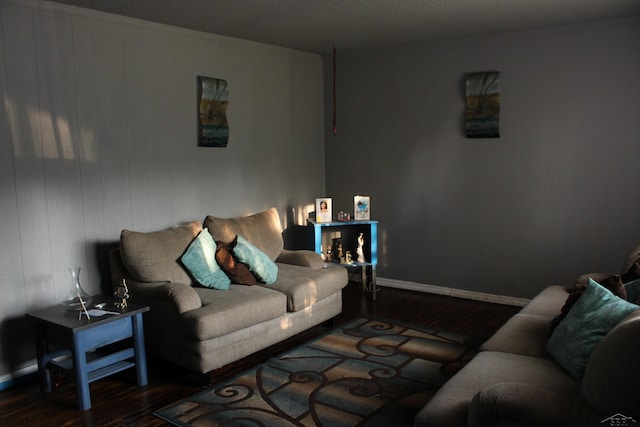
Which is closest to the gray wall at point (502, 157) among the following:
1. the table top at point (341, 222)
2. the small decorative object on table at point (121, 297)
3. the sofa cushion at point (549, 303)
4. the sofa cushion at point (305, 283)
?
the table top at point (341, 222)

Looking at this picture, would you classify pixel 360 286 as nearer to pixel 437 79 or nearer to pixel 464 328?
pixel 464 328

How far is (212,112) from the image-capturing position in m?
4.45

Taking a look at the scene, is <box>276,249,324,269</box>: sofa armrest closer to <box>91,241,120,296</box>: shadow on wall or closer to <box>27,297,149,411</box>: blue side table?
<box>91,241,120,296</box>: shadow on wall

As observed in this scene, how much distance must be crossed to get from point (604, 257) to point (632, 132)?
1.00 meters

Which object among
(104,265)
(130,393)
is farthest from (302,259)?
(130,393)

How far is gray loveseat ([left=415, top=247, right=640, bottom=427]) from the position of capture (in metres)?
1.79

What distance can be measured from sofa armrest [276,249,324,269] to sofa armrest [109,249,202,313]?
114 centimetres

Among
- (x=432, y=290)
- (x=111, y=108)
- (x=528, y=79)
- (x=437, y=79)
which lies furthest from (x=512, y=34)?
(x=111, y=108)

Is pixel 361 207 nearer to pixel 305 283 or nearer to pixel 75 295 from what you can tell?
pixel 305 283

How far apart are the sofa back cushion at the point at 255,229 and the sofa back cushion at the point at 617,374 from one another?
113 inches

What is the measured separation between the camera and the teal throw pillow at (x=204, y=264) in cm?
373

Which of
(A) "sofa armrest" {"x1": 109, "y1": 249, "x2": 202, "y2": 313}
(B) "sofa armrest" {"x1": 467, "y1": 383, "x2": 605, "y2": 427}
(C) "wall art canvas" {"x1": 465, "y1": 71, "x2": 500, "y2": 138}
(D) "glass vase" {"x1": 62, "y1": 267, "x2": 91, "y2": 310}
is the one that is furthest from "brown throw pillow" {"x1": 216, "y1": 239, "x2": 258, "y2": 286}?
(C) "wall art canvas" {"x1": 465, "y1": 71, "x2": 500, "y2": 138}

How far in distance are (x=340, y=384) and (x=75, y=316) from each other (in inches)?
62.8

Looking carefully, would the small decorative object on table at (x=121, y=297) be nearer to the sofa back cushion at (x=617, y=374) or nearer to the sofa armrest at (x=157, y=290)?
the sofa armrest at (x=157, y=290)
